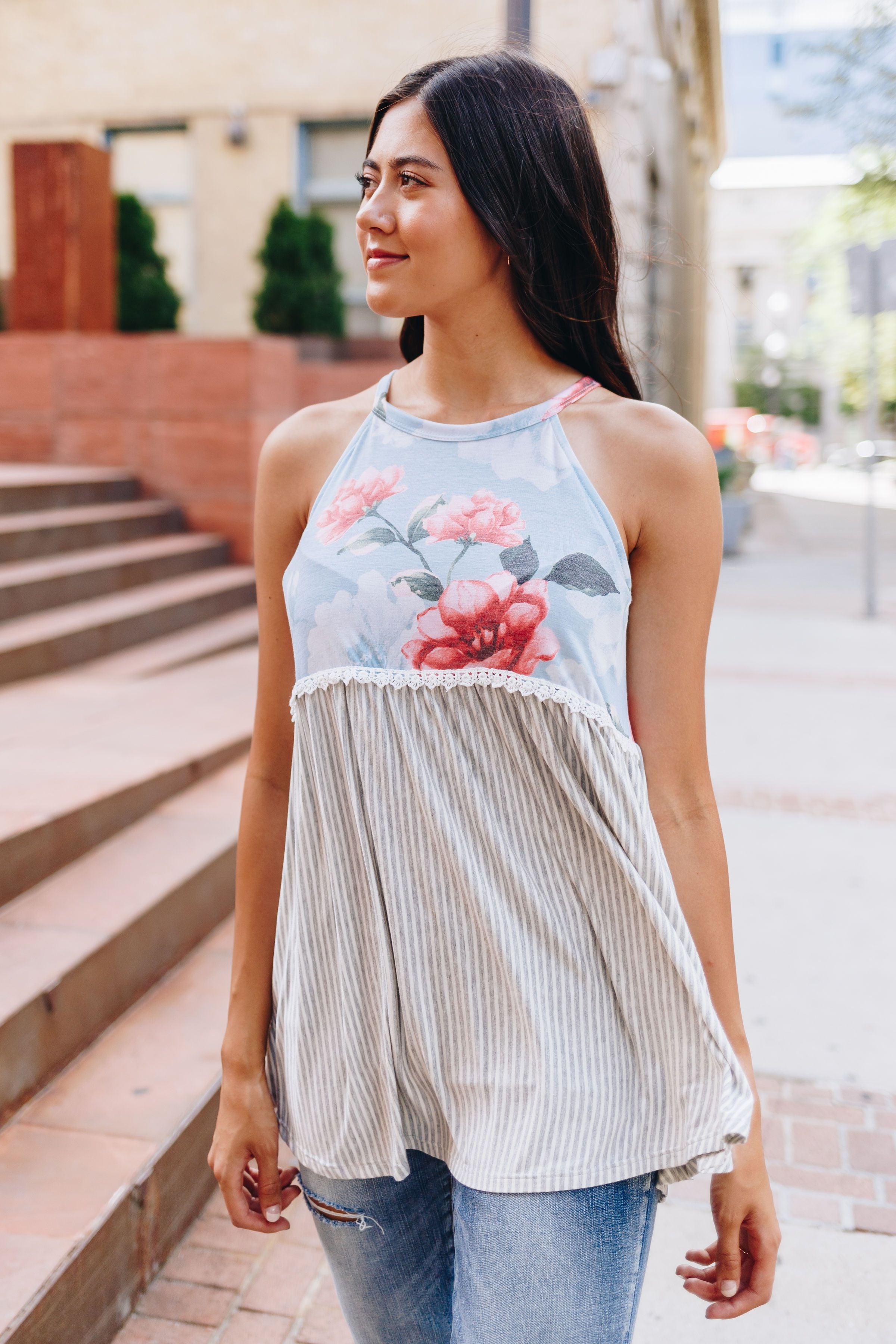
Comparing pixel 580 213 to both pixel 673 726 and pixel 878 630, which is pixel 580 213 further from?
pixel 878 630

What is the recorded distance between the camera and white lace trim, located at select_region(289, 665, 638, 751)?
1299mm

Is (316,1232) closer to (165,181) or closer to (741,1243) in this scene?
(741,1243)

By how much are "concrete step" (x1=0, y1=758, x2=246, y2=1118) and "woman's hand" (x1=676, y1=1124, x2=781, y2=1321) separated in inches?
68.5

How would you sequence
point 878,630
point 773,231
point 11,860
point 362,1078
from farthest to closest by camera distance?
point 773,231 → point 878,630 → point 11,860 → point 362,1078

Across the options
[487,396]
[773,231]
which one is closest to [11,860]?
[487,396]

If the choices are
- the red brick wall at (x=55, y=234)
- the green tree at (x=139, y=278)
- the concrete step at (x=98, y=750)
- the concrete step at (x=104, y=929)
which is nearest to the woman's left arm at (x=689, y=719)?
the concrete step at (x=104, y=929)

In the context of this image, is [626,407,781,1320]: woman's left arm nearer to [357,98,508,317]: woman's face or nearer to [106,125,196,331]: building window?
[357,98,508,317]: woman's face

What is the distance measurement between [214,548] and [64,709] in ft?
12.2

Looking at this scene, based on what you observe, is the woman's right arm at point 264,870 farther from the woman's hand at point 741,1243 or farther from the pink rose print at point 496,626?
the woman's hand at point 741,1243

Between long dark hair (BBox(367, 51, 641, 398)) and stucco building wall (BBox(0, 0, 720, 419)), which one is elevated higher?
stucco building wall (BBox(0, 0, 720, 419))

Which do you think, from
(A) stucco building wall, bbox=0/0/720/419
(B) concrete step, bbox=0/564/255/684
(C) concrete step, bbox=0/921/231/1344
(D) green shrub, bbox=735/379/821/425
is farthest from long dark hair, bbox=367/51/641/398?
(D) green shrub, bbox=735/379/821/425

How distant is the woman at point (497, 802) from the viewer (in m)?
1.31

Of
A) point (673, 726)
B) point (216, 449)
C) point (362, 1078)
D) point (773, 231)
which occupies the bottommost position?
point (362, 1078)

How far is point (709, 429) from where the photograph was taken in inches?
1324
